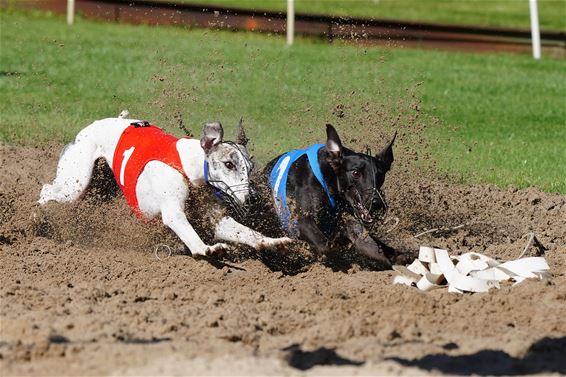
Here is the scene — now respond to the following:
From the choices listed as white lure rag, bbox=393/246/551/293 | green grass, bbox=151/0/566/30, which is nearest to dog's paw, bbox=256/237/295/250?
white lure rag, bbox=393/246/551/293

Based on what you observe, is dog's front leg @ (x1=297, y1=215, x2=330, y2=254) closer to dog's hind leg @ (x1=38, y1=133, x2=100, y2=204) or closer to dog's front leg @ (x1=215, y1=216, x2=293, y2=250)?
dog's front leg @ (x1=215, y1=216, x2=293, y2=250)

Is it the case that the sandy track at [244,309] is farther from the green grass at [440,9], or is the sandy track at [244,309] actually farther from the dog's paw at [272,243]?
the green grass at [440,9]

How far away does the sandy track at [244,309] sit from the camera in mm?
5035

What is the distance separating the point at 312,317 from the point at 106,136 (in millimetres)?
3300

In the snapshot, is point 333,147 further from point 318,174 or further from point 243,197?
point 243,197

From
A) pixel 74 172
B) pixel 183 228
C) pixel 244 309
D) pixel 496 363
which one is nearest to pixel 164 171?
pixel 183 228

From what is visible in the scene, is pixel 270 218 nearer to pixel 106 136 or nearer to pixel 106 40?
pixel 106 136

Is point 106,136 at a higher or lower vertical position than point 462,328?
higher

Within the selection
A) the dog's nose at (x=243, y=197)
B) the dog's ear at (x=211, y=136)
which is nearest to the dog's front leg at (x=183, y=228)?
the dog's nose at (x=243, y=197)

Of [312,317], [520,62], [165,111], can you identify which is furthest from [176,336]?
[520,62]

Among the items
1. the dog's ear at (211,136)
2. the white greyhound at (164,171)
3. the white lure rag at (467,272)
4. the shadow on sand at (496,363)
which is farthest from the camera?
the dog's ear at (211,136)

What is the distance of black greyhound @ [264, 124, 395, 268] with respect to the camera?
7480 millimetres

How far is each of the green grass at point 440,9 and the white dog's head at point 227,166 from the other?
23808 millimetres

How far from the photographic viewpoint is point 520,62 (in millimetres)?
22828
